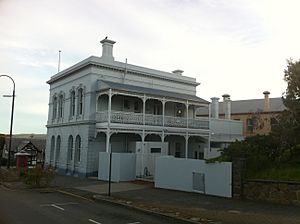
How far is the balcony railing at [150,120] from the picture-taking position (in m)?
28.0

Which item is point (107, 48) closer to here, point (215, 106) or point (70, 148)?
point (70, 148)

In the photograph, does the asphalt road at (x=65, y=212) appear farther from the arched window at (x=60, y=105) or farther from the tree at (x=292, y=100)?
the arched window at (x=60, y=105)

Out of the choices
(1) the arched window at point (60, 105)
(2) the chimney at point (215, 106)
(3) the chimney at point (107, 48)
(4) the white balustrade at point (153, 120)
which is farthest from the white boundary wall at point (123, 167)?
(2) the chimney at point (215, 106)

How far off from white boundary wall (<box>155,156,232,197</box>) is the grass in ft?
4.19

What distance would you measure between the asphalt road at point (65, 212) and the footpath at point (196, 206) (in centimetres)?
57

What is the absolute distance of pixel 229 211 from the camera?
1346 cm

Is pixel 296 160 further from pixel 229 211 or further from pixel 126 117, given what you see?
pixel 126 117

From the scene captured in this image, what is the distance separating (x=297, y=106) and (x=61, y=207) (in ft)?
40.6

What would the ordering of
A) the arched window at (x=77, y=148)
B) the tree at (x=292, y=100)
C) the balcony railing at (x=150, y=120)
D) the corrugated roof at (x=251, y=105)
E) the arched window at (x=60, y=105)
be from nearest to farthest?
the tree at (x=292, y=100), the balcony railing at (x=150, y=120), the arched window at (x=77, y=148), the arched window at (x=60, y=105), the corrugated roof at (x=251, y=105)

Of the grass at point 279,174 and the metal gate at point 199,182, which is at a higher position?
the grass at point 279,174

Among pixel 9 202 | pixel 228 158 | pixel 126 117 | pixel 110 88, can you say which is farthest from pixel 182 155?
pixel 9 202

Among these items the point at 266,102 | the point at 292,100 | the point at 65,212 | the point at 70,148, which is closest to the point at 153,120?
the point at 70,148

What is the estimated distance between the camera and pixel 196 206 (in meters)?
14.7

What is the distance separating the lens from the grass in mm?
15695
